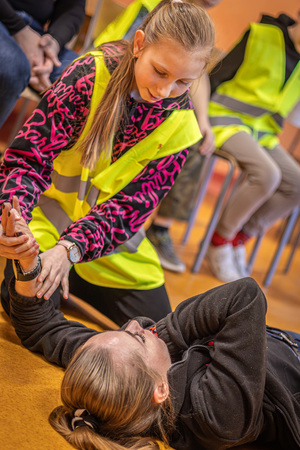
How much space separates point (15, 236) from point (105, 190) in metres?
0.40

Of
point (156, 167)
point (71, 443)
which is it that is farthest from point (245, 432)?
point (156, 167)

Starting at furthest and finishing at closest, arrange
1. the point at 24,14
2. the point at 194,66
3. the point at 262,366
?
the point at 24,14, the point at 194,66, the point at 262,366

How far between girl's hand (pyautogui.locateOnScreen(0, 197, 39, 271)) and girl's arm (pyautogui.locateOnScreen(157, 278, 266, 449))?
0.37 metres

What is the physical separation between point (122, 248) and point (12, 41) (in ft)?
2.51

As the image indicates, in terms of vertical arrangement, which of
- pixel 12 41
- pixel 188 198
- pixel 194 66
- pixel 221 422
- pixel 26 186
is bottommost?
pixel 188 198

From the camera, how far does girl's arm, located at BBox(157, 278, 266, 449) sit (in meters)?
1.01

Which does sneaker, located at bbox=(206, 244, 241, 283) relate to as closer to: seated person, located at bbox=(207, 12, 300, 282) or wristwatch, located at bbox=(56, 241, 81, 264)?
seated person, located at bbox=(207, 12, 300, 282)

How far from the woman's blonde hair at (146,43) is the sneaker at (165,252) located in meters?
1.09

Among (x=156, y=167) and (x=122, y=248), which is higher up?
(x=156, y=167)

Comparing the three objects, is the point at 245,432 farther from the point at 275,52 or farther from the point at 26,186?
the point at 275,52

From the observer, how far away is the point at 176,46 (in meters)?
1.13

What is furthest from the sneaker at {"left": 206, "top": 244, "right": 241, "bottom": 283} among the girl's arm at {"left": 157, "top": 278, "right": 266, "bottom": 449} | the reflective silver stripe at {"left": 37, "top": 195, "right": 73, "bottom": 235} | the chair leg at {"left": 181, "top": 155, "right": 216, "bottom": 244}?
the girl's arm at {"left": 157, "top": 278, "right": 266, "bottom": 449}

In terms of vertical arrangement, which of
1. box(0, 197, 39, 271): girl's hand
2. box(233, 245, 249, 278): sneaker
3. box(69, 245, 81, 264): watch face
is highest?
box(0, 197, 39, 271): girl's hand

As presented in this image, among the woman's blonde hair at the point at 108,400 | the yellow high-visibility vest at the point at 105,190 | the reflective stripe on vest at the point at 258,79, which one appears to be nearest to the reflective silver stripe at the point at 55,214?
the yellow high-visibility vest at the point at 105,190
